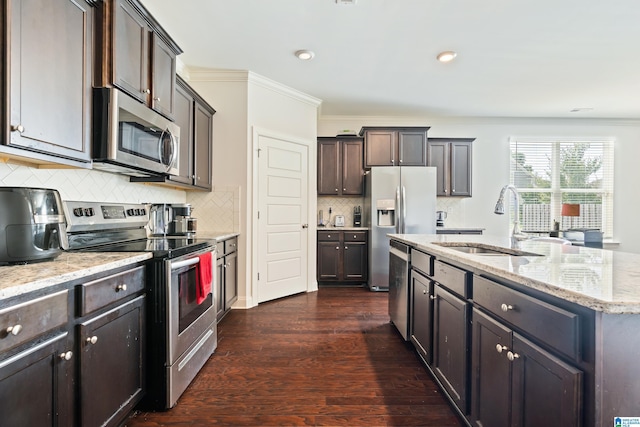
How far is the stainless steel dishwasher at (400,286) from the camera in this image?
8.00 ft

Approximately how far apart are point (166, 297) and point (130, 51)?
4.85 feet

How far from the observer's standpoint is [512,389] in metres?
1.11

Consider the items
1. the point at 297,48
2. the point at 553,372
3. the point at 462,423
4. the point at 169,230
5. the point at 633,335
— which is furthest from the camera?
the point at 297,48

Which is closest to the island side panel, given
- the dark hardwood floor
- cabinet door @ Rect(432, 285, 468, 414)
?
cabinet door @ Rect(432, 285, 468, 414)

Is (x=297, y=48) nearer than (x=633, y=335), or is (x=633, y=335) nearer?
(x=633, y=335)

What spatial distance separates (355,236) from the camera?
4.66 metres

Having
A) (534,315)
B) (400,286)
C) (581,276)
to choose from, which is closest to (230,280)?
(400,286)

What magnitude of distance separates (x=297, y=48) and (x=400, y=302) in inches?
103

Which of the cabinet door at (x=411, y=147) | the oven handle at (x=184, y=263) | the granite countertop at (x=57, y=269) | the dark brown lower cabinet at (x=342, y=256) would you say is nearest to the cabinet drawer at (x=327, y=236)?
the dark brown lower cabinet at (x=342, y=256)

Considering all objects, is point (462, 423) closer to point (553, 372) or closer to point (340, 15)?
point (553, 372)

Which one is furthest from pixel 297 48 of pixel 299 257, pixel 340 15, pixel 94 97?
pixel 299 257

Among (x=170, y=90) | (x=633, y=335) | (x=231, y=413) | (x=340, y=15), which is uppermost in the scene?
(x=340, y=15)

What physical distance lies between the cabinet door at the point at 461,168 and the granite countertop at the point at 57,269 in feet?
15.3

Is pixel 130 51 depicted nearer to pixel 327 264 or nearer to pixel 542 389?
pixel 542 389
